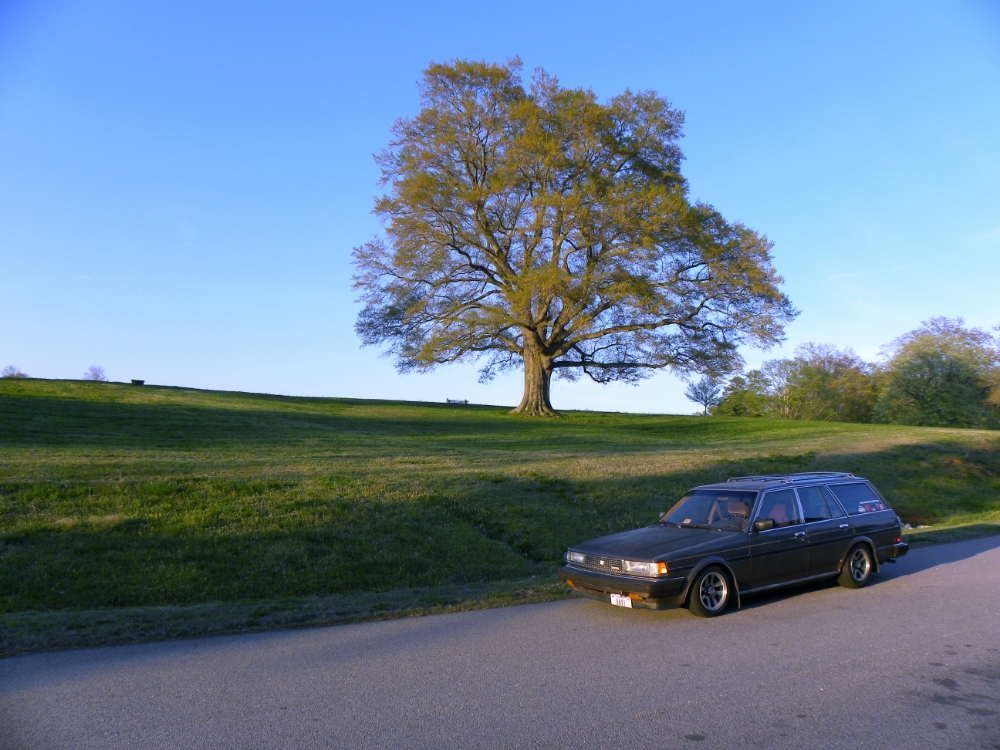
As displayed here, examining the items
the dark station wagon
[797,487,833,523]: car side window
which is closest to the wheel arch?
the dark station wagon

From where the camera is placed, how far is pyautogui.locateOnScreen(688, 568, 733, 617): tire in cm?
796

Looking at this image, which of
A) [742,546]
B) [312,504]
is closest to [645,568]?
[742,546]

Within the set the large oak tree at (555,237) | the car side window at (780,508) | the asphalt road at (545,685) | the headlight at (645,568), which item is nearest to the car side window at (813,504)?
the car side window at (780,508)

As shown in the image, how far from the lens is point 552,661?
21.3 feet

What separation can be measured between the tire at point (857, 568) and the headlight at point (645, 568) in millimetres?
3218

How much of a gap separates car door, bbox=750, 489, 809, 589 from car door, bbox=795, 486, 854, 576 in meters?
0.15

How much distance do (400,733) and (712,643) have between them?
3385mm

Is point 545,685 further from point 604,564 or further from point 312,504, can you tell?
point 312,504

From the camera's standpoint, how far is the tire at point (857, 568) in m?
9.57

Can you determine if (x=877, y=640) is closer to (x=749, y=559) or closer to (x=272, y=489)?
(x=749, y=559)

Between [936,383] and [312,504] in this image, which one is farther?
[936,383]

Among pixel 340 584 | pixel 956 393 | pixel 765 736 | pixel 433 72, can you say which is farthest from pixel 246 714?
pixel 956 393

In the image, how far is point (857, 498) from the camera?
10234 mm

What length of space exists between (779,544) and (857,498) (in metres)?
2.15
